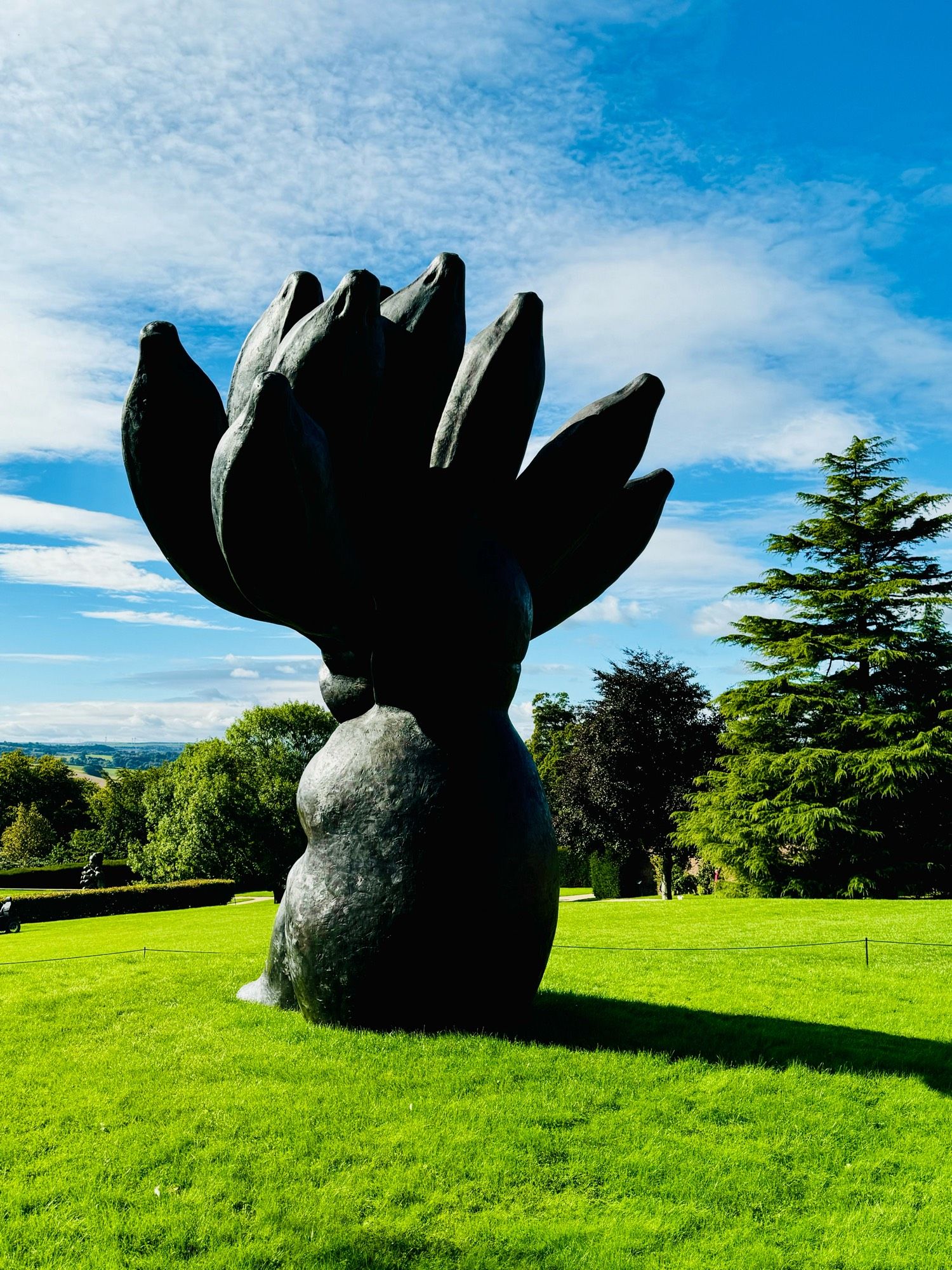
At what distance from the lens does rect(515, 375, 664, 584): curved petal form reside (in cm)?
716

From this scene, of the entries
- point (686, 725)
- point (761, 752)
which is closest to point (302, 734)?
point (686, 725)

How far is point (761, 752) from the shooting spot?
2564cm

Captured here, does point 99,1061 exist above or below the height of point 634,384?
below

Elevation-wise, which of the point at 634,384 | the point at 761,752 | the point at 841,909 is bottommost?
the point at 841,909

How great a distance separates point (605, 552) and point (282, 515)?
124 inches

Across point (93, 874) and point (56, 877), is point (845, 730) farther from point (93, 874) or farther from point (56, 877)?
point (56, 877)

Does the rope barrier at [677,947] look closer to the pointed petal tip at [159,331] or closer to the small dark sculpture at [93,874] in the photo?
the pointed petal tip at [159,331]

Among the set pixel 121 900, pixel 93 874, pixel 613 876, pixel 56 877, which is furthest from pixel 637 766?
pixel 56 877

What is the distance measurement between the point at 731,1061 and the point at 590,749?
26.9 metres

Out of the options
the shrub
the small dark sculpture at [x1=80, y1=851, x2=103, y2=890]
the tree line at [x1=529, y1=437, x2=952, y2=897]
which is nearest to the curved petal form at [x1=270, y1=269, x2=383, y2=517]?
the tree line at [x1=529, y1=437, x2=952, y2=897]

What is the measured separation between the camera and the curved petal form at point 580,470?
7156mm

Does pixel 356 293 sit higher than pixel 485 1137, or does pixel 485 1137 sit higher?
pixel 356 293

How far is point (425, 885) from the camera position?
612cm

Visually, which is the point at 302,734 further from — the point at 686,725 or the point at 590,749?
the point at 686,725
